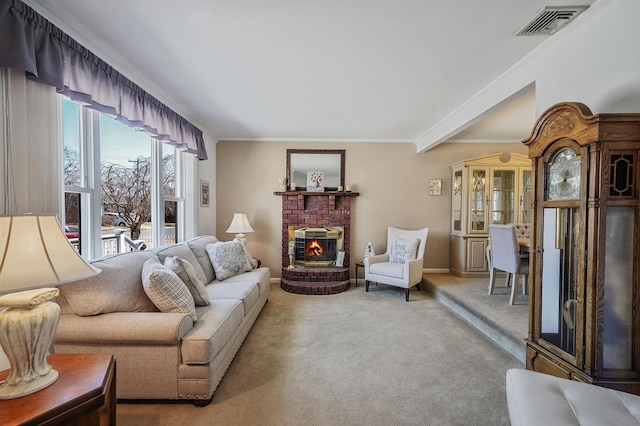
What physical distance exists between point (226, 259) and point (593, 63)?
11.4 ft

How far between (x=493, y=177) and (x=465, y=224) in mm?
871

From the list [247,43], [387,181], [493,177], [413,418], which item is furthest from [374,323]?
[493,177]

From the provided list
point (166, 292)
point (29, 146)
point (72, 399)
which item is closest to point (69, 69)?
point (29, 146)

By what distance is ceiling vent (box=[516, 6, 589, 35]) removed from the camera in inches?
62.5

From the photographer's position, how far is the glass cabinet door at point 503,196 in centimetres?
440

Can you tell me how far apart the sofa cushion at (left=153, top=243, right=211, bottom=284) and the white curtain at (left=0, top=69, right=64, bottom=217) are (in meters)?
0.94

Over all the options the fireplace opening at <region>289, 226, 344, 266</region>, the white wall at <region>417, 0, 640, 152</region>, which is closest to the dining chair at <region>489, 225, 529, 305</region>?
the white wall at <region>417, 0, 640, 152</region>

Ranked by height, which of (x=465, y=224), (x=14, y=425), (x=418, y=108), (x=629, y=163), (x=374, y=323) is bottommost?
(x=374, y=323)

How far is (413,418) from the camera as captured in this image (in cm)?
163

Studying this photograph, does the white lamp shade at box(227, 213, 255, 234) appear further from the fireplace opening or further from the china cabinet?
the china cabinet

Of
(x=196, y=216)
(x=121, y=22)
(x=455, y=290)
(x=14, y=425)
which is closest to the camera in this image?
(x=14, y=425)

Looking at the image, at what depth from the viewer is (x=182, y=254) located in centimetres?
278

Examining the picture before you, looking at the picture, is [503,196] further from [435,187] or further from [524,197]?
[435,187]

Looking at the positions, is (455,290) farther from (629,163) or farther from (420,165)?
(629,163)
